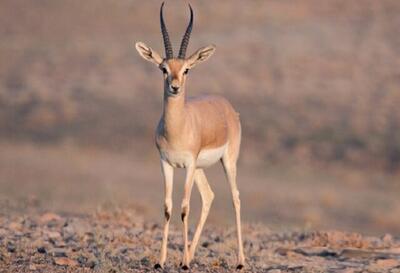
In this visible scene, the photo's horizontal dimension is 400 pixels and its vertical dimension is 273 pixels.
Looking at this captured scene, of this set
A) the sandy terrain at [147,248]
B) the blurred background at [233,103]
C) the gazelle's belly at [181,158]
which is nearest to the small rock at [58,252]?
the sandy terrain at [147,248]

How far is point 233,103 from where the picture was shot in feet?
108

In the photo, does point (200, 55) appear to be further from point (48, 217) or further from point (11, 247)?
point (48, 217)

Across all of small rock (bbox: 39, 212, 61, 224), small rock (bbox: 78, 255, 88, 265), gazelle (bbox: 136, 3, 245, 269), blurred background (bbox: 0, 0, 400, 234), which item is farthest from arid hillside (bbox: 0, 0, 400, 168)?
small rock (bbox: 78, 255, 88, 265)

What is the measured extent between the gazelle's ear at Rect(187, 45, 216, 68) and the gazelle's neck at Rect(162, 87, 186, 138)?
0.37 meters

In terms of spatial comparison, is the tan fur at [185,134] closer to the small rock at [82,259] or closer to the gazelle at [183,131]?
the gazelle at [183,131]

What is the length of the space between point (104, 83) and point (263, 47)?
721 cm

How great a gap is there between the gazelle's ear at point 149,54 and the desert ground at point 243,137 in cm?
218

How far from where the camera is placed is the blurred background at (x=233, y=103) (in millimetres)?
23828

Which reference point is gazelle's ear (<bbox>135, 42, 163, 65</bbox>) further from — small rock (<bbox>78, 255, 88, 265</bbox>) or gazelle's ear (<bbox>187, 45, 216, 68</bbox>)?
small rock (<bbox>78, 255, 88, 265</bbox>)

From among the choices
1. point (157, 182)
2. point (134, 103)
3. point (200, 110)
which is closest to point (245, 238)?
point (200, 110)

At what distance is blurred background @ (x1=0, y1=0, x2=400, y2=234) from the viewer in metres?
23.8

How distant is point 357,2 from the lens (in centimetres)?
4719

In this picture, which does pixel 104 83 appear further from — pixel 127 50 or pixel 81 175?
pixel 81 175

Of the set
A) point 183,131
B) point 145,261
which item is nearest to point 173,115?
point 183,131
